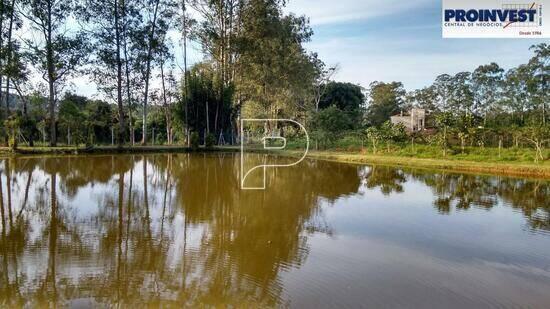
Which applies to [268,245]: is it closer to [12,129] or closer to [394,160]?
[394,160]

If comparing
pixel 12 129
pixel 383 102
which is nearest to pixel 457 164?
pixel 12 129

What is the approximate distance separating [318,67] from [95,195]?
94.4 ft

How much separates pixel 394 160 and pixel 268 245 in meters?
14.2

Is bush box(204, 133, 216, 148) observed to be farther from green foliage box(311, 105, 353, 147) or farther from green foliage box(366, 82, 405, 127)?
green foliage box(366, 82, 405, 127)

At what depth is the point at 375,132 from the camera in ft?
72.2

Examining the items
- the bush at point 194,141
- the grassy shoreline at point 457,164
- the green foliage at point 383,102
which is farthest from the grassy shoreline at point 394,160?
the green foliage at point 383,102

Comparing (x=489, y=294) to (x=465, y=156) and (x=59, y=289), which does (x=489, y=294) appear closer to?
(x=59, y=289)

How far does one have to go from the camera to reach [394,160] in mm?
18938

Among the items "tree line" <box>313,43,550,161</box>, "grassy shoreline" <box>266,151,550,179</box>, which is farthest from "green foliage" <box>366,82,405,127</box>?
"grassy shoreline" <box>266,151,550,179</box>

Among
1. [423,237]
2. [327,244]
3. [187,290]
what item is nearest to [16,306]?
[187,290]

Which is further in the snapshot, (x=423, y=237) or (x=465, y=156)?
(x=465, y=156)

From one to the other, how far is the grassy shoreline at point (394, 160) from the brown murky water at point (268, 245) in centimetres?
395

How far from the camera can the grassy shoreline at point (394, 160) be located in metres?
15.0

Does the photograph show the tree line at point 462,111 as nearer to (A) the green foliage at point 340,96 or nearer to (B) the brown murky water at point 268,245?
(A) the green foliage at point 340,96
